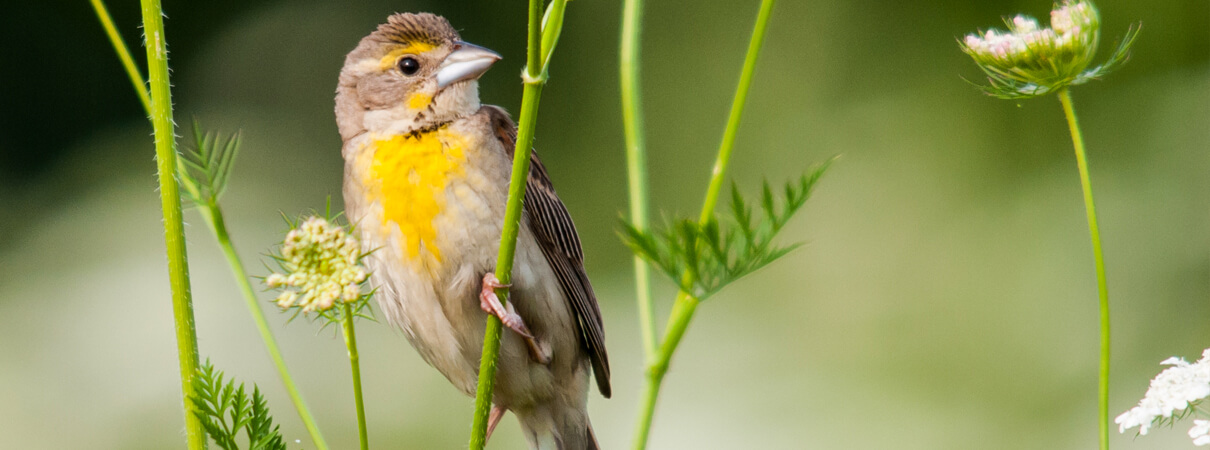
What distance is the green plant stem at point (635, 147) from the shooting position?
1.41 meters

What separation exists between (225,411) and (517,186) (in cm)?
34

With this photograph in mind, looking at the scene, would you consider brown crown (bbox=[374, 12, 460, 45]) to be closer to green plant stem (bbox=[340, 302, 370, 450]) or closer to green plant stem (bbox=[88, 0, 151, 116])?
green plant stem (bbox=[88, 0, 151, 116])

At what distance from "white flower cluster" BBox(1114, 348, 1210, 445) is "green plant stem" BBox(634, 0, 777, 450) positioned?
1.38 ft

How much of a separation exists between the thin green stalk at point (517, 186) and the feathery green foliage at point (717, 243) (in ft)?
0.47

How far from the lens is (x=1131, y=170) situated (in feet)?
13.5

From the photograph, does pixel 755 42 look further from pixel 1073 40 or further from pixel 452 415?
pixel 452 415

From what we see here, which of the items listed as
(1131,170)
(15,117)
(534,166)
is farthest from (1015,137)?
(15,117)

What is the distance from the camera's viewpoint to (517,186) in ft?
3.48

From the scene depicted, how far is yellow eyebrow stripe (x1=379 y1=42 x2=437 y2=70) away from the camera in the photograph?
240 centimetres

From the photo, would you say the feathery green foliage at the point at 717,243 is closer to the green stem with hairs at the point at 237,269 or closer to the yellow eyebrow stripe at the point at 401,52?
the green stem with hairs at the point at 237,269

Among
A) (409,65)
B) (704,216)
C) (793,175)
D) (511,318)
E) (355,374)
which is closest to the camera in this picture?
(355,374)

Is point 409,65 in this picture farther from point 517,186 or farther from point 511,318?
point 517,186

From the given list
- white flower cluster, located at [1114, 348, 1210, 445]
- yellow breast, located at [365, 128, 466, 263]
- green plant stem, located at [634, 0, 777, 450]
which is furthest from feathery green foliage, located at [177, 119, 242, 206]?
white flower cluster, located at [1114, 348, 1210, 445]

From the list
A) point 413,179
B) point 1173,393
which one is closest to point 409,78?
point 413,179
